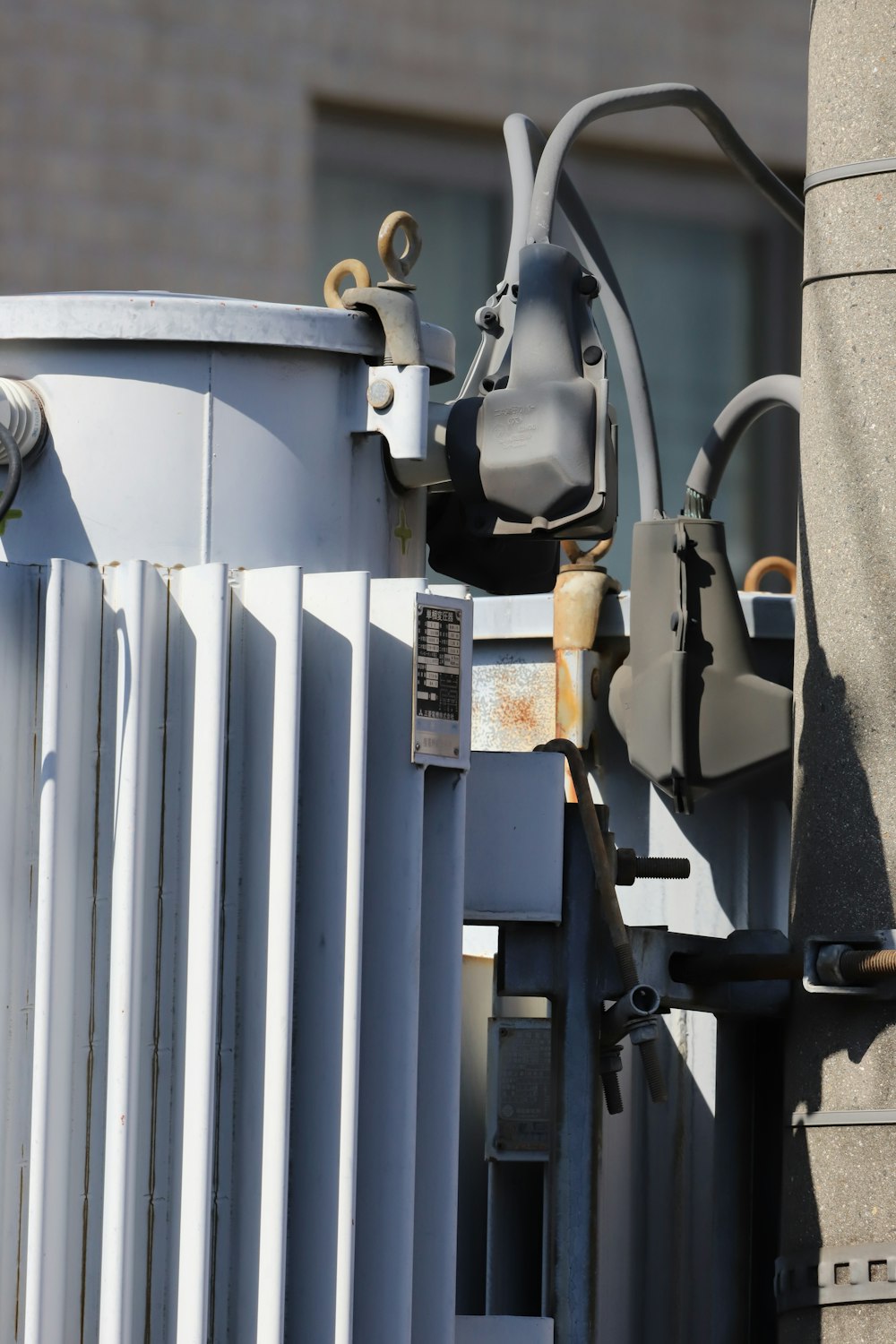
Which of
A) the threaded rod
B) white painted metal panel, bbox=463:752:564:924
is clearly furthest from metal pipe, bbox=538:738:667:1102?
the threaded rod

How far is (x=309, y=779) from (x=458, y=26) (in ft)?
20.1

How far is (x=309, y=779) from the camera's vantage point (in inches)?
105

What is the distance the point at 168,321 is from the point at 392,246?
1.16ft

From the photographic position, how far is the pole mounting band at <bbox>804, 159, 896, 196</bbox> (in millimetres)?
3141

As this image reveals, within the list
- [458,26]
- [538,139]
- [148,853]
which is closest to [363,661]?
[148,853]

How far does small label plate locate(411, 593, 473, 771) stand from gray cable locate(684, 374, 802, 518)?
43.2 inches

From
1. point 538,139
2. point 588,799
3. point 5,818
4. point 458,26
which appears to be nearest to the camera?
point 5,818

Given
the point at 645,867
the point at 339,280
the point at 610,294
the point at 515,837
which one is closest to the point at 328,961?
the point at 515,837

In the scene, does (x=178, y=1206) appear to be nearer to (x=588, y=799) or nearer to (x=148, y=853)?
(x=148, y=853)

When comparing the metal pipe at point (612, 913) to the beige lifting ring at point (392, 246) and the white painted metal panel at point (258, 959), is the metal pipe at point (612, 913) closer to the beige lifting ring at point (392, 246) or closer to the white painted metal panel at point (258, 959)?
the white painted metal panel at point (258, 959)

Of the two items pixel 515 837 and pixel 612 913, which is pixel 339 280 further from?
pixel 612 913

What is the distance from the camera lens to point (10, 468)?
2699 mm

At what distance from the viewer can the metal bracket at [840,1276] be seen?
118 inches

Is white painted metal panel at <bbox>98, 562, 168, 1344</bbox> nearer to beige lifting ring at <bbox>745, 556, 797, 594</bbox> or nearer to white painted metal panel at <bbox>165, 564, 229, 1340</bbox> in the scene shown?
white painted metal panel at <bbox>165, 564, 229, 1340</bbox>
